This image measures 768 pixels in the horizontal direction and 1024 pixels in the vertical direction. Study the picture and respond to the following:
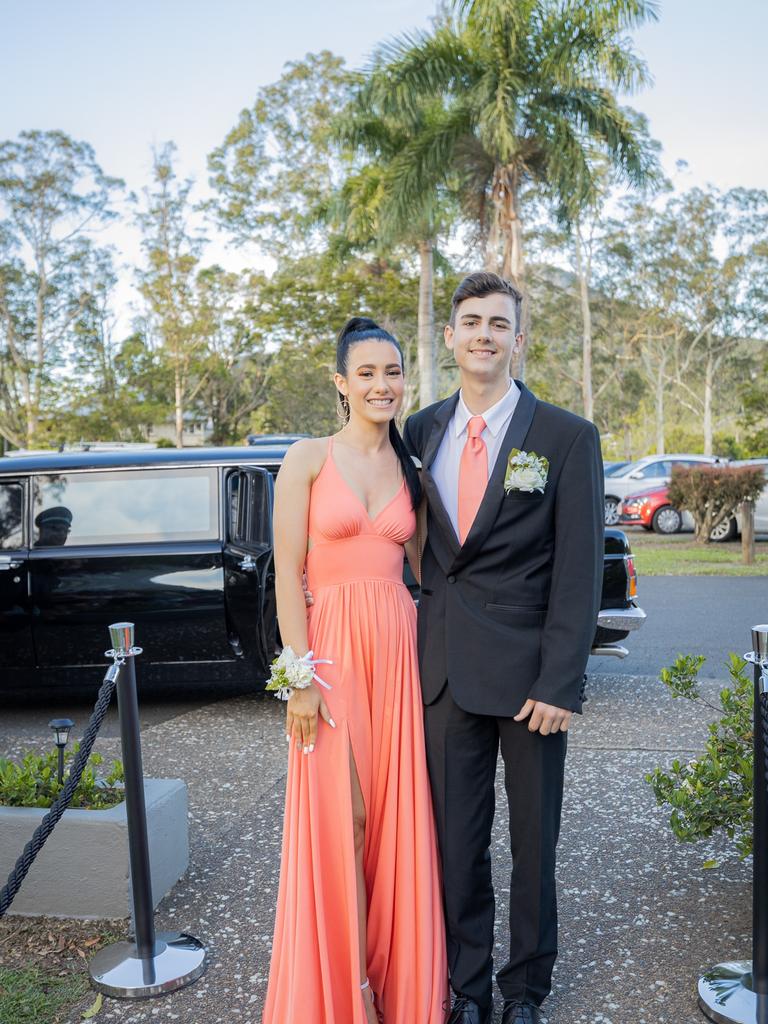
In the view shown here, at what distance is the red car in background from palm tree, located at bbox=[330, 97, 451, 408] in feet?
18.7

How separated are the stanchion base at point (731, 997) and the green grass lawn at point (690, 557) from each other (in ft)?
34.7

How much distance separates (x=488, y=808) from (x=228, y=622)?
3.66 meters

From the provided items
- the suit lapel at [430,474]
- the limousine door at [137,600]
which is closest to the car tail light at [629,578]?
the limousine door at [137,600]

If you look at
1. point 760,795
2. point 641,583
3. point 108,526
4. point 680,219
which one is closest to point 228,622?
point 108,526

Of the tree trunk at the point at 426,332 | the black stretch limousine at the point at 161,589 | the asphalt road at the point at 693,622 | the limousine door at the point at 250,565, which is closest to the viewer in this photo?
the limousine door at the point at 250,565

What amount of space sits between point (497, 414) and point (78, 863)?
2291 millimetres

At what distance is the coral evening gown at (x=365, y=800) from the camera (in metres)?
2.71

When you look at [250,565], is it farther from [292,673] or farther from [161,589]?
[292,673]

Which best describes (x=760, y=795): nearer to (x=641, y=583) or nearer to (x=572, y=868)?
(x=572, y=868)

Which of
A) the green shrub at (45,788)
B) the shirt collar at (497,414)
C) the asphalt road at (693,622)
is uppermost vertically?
the shirt collar at (497,414)

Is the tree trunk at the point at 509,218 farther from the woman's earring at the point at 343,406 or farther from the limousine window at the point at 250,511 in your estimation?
the woman's earring at the point at 343,406

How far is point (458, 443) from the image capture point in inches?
115

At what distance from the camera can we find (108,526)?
6.41 m

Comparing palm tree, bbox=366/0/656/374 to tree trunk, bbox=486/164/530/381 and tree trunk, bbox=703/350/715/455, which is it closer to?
tree trunk, bbox=486/164/530/381
